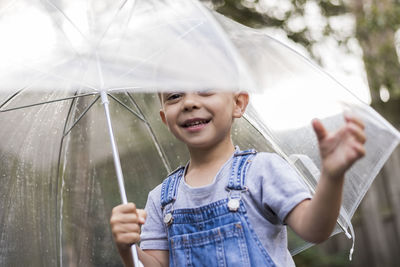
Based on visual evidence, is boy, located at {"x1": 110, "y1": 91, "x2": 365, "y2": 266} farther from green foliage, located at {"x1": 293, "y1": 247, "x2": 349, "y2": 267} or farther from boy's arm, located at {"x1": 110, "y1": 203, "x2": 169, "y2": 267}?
green foliage, located at {"x1": 293, "y1": 247, "x2": 349, "y2": 267}

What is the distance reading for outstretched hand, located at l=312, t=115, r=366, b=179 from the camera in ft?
4.58

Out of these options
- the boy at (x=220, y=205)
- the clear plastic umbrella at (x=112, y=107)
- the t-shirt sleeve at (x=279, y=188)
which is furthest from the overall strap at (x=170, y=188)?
the t-shirt sleeve at (x=279, y=188)

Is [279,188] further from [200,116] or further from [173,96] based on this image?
[173,96]

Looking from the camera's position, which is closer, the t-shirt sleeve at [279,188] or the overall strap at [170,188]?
the t-shirt sleeve at [279,188]

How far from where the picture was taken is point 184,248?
1893 mm

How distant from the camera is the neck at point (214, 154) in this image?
198cm

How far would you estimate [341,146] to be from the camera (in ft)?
4.68

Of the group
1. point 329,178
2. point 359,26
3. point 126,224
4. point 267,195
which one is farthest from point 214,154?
point 359,26

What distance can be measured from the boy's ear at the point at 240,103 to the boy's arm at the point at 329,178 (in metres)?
0.48

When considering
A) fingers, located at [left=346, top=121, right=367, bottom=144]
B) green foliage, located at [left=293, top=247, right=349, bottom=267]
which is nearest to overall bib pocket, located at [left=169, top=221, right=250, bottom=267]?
fingers, located at [left=346, top=121, right=367, bottom=144]

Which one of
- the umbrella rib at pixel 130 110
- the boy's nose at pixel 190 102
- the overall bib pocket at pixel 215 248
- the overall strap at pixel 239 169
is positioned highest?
the umbrella rib at pixel 130 110

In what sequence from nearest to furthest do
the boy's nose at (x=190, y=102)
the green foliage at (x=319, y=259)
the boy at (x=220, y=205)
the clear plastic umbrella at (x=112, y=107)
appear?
the clear plastic umbrella at (x=112, y=107) < the boy at (x=220, y=205) < the boy's nose at (x=190, y=102) < the green foliage at (x=319, y=259)

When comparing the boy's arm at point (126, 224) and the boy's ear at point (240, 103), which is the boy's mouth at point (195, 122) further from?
the boy's arm at point (126, 224)

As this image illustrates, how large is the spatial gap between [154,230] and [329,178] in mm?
818
